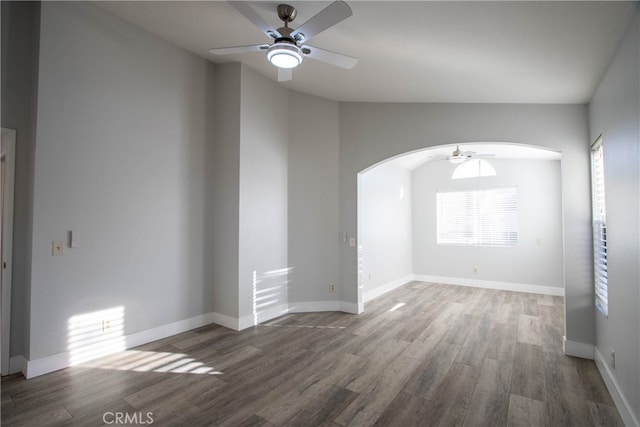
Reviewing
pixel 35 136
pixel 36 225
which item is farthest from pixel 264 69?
pixel 36 225

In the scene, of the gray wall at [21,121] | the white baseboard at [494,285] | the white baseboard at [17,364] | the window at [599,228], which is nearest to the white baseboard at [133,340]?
→ the white baseboard at [17,364]

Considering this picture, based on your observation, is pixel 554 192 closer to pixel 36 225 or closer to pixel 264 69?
pixel 264 69

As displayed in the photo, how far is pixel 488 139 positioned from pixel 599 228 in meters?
1.45

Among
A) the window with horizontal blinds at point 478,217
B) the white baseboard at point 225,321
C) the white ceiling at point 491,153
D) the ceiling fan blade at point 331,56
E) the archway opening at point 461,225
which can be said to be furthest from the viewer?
the window with horizontal blinds at point 478,217

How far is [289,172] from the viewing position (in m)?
4.64

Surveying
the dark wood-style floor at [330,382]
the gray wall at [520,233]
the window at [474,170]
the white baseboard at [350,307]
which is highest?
the window at [474,170]

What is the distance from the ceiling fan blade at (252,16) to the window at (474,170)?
5.81 meters

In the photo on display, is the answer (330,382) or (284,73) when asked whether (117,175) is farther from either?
(330,382)

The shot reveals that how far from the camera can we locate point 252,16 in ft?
7.19

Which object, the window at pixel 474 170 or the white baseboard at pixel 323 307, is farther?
the window at pixel 474 170

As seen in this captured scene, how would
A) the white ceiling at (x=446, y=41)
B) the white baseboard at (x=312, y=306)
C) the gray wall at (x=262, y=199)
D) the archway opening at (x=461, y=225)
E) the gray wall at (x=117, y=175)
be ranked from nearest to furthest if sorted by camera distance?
the white ceiling at (x=446, y=41) < the gray wall at (x=117, y=175) < the gray wall at (x=262, y=199) < the white baseboard at (x=312, y=306) < the archway opening at (x=461, y=225)

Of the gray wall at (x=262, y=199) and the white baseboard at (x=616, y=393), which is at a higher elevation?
the gray wall at (x=262, y=199)

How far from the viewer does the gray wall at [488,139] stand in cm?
321

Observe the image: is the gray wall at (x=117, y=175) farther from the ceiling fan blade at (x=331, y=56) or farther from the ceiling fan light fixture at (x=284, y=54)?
the ceiling fan blade at (x=331, y=56)
